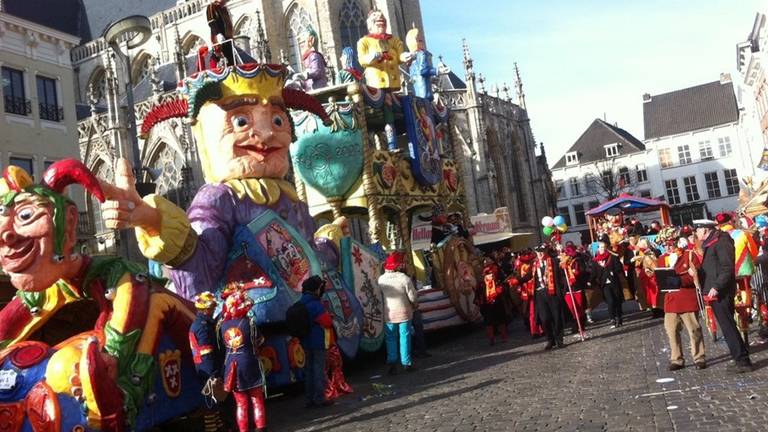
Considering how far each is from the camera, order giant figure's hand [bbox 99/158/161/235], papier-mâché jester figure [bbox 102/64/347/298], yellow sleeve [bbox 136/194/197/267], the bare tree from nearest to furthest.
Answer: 1. giant figure's hand [bbox 99/158/161/235]
2. yellow sleeve [bbox 136/194/197/267]
3. papier-mâché jester figure [bbox 102/64/347/298]
4. the bare tree

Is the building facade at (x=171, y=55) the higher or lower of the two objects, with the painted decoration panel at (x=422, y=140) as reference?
higher

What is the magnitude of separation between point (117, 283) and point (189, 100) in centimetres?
330

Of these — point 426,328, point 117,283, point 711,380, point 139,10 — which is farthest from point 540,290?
point 139,10

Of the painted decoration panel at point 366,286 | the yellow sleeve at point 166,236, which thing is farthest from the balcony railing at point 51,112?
the yellow sleeve at point 166,236

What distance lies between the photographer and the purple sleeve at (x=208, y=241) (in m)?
7.20

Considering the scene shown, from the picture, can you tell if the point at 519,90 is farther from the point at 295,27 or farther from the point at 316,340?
the point at 316,340

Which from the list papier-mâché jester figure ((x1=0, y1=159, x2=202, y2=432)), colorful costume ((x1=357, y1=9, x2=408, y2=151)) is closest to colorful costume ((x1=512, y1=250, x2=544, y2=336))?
colorful costume ((x1=357, y1=9, x2=408, y2=151))

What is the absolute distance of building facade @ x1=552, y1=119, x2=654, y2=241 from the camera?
186 ft

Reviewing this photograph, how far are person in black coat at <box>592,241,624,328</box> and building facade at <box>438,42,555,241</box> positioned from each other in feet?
71.3

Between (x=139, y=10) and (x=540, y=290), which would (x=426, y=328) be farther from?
(x=139, y=10)

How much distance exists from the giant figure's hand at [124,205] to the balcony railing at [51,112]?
16.8m

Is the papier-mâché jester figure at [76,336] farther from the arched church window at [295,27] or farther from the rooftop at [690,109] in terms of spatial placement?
the rooftop at [690,109]

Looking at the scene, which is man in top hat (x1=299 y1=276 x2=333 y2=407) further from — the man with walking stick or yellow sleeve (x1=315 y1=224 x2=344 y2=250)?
the man with walking stick

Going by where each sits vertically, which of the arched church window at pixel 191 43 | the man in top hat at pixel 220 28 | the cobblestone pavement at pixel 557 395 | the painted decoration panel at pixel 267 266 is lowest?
the cobblestone pavement at pixel 557 395
